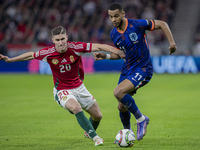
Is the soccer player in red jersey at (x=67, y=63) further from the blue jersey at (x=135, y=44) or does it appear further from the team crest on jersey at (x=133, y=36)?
the team crest on jersey at (x=133, y=36)

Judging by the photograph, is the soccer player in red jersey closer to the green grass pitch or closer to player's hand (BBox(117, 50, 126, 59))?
player's hand (BBox(117, 50, 126, 59))

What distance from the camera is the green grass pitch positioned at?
218 inches

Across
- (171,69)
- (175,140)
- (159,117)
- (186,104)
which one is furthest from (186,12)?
(175,140)

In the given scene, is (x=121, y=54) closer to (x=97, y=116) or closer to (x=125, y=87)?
(x=125, y=87)

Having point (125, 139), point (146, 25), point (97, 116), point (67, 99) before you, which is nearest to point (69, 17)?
point (97, 116)

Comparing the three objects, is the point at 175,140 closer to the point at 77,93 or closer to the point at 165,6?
the point at 77,93

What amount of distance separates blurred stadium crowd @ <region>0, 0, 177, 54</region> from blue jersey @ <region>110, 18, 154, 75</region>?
Result: 1522cm

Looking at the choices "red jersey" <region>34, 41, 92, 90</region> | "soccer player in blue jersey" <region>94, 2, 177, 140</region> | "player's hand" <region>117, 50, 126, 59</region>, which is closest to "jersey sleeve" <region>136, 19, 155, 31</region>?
"soccer player in blue jersey" <region>94, 2, 177, 140</region>

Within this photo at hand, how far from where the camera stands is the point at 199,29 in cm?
2114

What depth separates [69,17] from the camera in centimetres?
2366

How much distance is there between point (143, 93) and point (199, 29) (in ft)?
35.0

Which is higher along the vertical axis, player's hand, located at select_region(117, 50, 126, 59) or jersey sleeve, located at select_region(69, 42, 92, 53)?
jersey sleeve, located at select_region(69, 42, 92, 53)

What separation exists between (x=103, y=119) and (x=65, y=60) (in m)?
2.73

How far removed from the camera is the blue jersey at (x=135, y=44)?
5680 millimetres
